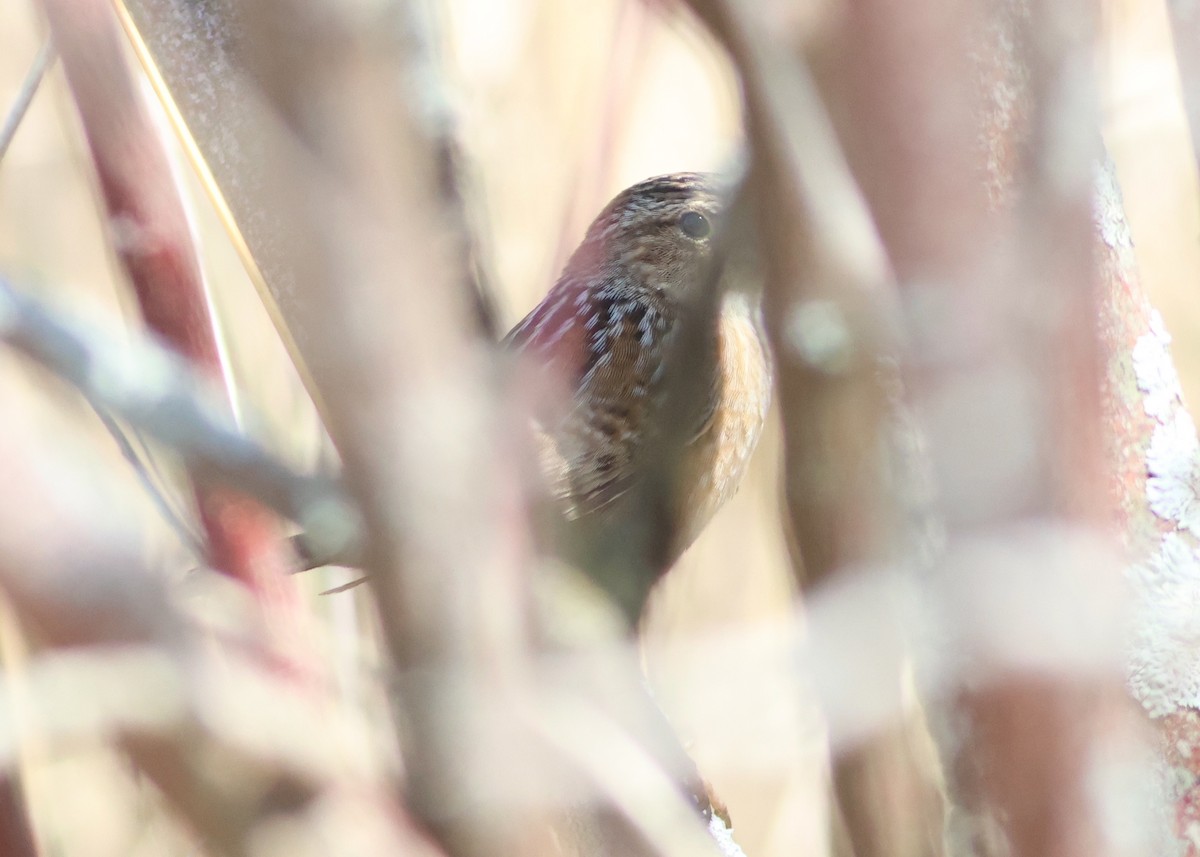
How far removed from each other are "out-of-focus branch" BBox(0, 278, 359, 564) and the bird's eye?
0.79 metres

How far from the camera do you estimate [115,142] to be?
0.76 m

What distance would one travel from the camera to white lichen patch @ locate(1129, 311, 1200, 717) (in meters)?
0.59

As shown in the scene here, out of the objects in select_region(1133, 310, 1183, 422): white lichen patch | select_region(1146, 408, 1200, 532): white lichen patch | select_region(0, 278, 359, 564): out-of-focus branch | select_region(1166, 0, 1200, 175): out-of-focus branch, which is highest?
select_region(1166, 0, 1200, 175): out-of-focus branch

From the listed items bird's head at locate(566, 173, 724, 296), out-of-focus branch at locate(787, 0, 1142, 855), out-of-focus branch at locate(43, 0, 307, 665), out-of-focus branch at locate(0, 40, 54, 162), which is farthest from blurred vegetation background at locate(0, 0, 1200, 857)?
out-of-focus branch at locate(787, 0, 1142, 855)

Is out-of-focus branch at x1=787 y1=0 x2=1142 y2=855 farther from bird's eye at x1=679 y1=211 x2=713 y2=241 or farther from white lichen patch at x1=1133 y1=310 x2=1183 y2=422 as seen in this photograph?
bird's eye at x1=679 y1=211 x2=713 y2=241

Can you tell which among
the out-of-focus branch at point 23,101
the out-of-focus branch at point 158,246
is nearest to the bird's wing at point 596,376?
the out-of-focus branch at point 158,246

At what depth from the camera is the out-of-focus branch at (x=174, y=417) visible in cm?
34

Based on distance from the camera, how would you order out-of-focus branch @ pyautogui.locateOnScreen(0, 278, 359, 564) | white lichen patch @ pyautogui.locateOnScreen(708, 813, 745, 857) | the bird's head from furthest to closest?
the bird's head
white lichen patch @ pyautogui.locateOnScreen(708, 813, 745, 857)
out-of-focus branch @ pyautogui.locateOnScreen(0, 278, 359, 564)

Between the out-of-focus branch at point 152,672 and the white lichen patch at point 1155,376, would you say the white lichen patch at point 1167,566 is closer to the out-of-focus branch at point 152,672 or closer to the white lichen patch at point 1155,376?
the white lichen patch at point 1155,376

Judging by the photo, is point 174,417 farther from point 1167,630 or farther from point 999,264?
point 1167,630

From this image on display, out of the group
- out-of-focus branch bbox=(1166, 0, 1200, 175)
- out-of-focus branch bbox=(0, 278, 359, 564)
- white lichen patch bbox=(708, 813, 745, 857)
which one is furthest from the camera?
white lichen patch bbox=(708, 813, 745, 857)

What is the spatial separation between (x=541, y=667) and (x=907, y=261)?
0.22 meters

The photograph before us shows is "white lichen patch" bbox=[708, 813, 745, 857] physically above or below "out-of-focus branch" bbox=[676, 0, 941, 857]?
below

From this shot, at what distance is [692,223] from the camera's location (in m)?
1.09
